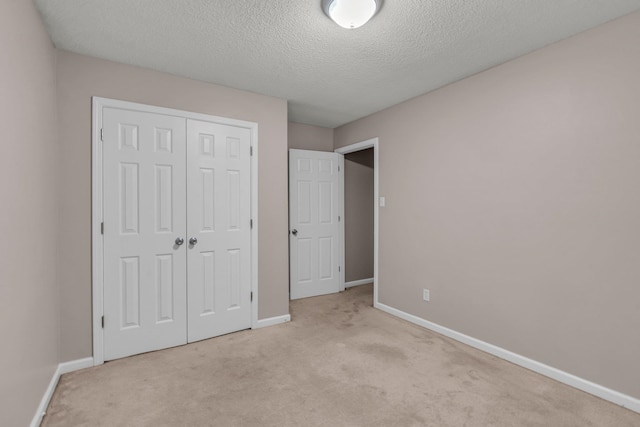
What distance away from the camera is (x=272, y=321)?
3.24 m

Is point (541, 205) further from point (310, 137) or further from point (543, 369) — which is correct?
point (310, 137)

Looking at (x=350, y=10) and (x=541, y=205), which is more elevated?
(x=350, y=10)

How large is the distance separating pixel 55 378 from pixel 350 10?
3.15 meters

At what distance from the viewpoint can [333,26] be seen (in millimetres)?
2004

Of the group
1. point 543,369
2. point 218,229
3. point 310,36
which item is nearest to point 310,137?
point 218,229

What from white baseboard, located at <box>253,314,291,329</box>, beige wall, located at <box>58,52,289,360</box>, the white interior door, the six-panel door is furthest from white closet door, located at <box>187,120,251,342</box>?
the white interior door

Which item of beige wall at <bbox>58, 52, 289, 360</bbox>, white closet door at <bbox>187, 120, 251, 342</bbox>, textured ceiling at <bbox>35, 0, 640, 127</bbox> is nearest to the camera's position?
textured ceiling at <bbox>35, 0, 640, 127</bbox>

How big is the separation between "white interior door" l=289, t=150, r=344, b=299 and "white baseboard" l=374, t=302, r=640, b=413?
1.51 meters

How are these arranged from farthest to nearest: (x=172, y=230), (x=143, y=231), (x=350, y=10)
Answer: (x=172, y=230) < (x=143, y=231) < (x=350, y=10)

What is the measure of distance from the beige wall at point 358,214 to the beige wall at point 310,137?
0.41 m

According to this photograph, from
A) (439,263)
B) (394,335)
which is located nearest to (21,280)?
(394,335)

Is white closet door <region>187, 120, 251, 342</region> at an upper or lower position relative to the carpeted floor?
upper

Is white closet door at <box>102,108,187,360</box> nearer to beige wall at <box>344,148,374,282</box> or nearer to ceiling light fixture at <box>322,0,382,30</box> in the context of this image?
ceiling light fixture at <box>322,0,382,30</box>

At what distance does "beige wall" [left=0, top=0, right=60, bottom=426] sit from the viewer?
1355mm
